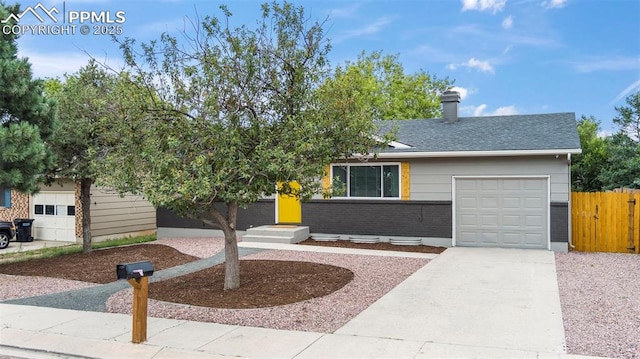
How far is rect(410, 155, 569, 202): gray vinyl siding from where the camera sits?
12.0 metres

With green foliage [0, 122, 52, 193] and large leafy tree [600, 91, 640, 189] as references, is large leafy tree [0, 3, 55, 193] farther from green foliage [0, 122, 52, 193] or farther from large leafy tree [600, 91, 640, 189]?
large leafy tree [600, 91, 640, 189]

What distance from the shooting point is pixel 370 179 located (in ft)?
46.0

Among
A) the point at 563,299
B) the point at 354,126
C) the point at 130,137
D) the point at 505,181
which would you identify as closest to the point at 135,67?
the point at 130,137

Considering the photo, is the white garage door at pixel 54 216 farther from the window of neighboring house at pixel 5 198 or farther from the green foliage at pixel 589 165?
the green foliage at pixel 589 165

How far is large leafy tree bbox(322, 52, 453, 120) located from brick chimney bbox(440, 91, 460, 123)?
529 inches

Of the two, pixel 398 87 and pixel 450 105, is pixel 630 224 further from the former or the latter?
pixel 398 87

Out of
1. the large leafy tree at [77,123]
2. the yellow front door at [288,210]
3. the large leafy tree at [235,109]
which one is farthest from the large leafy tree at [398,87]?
the large leafy tree at [235,109]

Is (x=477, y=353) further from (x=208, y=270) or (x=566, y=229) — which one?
(x=566, y=229)

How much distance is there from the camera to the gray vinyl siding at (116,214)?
16234mm

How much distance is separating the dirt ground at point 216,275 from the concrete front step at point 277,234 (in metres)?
1.04

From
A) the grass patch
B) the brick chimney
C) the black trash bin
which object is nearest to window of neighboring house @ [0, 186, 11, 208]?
the black trash bin

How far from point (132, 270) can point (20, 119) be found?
20.8 ft

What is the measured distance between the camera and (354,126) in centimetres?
748

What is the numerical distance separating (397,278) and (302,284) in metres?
1.79
